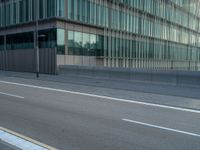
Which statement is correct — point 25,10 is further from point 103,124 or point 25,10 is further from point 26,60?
point 103,124

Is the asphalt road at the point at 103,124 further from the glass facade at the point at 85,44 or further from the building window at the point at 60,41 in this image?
the glass facade at the point at 85,44

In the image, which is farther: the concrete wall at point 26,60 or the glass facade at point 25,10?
the concrete wall at point 26,60

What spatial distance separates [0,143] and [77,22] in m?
28.0

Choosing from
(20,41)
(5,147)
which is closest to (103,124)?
(5,147)

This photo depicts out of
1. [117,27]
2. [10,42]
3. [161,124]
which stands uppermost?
[117,27]

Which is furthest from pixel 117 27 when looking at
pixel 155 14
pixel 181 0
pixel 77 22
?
pixel 181 0

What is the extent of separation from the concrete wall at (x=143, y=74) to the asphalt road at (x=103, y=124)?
857cm

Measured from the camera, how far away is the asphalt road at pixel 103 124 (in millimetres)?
5953

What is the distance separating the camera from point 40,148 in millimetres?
5312

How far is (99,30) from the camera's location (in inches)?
1423

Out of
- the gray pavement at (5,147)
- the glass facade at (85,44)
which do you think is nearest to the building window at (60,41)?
the glass facade at (85,44)

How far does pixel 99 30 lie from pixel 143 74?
16.3 metres

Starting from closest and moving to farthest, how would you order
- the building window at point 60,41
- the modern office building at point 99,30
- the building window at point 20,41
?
the building window at point 60,41
the modern office building at point 99,30
the building window at point 20,41

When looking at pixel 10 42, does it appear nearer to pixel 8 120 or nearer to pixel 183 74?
pixel 183 74
